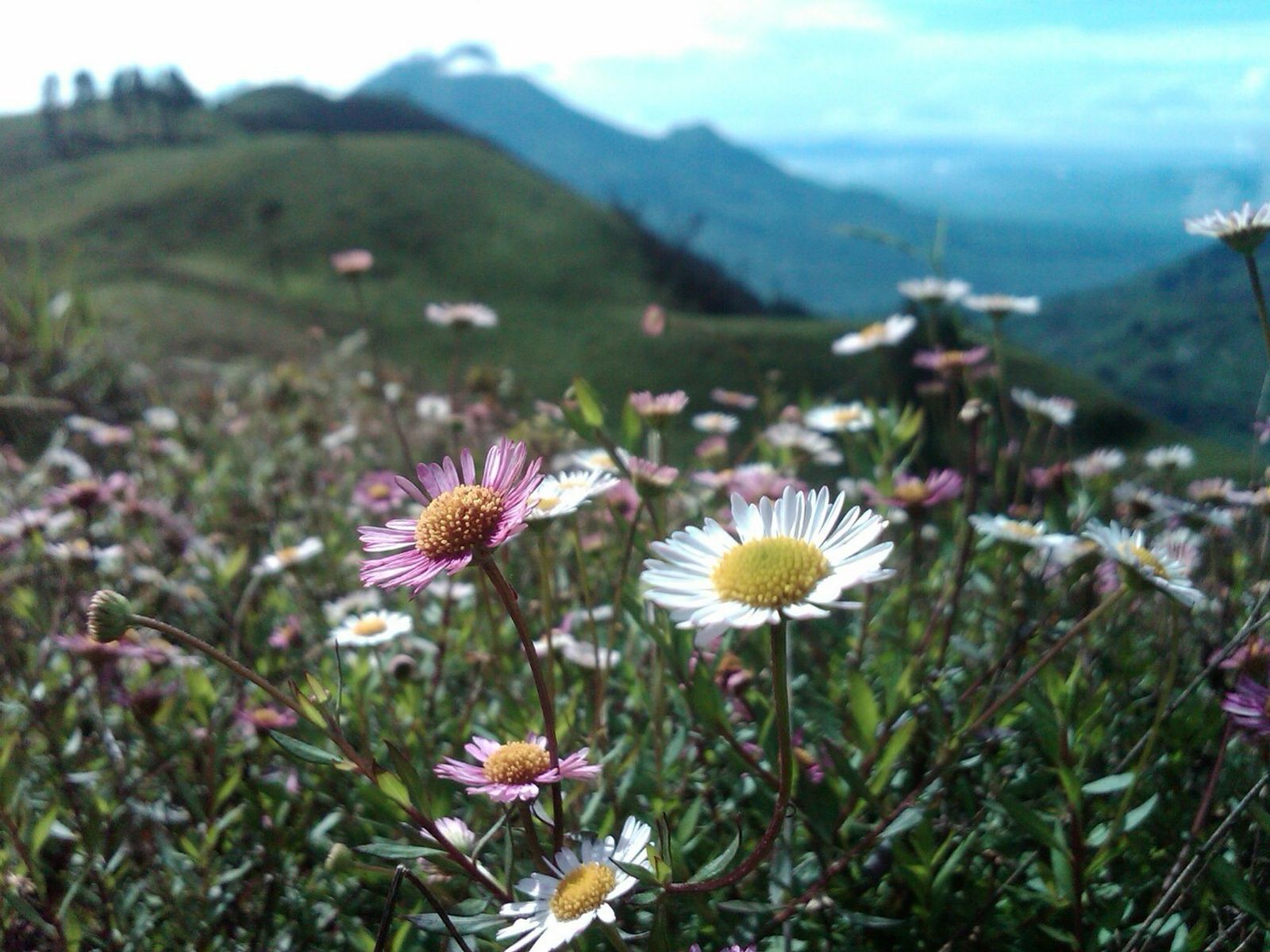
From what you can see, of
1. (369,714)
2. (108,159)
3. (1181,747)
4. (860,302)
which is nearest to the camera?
(1181,747)

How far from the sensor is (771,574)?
2.69 feet

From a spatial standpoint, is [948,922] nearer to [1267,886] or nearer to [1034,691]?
[1034,691]

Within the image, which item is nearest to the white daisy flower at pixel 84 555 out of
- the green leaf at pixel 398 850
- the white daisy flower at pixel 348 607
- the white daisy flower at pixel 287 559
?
the white daisy flower at pixel 287 559

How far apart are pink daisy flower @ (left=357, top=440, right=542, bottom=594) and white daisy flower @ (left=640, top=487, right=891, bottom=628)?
141 millimetres

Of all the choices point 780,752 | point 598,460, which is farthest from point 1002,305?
point 780,752

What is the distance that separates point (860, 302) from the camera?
182250 millimetres

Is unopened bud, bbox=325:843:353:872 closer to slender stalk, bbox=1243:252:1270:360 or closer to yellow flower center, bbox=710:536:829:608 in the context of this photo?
yellow flower center, bbox=710:536:829:608

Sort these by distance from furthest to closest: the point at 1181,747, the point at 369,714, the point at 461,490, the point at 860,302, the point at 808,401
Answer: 1. the point at 860,302
2. the point at 808,401
3. the point at 369,714
4. the point at 1181,747
5. the point at 461,490

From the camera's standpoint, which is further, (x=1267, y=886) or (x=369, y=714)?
(x=369, y=714)

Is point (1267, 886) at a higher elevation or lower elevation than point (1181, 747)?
lower

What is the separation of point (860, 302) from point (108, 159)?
16119cm

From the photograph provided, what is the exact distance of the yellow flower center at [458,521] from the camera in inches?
34.8

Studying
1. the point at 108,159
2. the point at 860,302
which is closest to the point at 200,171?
the point at 108,159

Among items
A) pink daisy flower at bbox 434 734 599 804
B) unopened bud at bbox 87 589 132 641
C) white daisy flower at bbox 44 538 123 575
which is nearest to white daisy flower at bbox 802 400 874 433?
pink daisy flower at bbox 434 734 599 804
